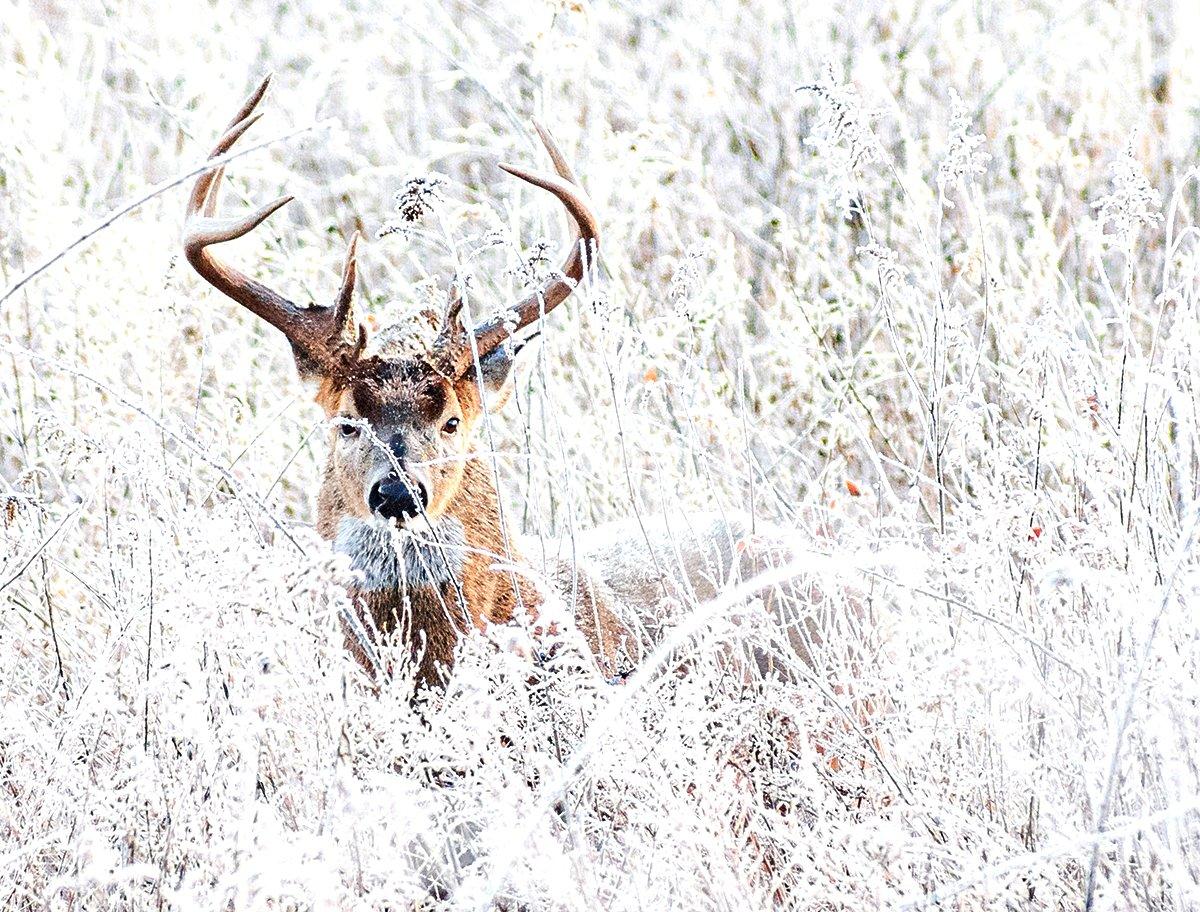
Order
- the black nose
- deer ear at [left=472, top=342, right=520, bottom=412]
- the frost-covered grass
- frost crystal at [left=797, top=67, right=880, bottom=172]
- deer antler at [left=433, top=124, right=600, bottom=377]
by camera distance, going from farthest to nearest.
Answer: deer ear at [left=472, top=342, right=520, bottom=412] < deer antler at [left=433, top=124, right=600, bottom=377] < the black nose < frost crystal at [left=797, top=67, right=880, bottom=172] < the frost-covered grass

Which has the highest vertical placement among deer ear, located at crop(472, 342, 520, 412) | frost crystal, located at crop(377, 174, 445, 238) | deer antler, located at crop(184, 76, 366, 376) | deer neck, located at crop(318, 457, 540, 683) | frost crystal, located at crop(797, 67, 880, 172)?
frost crystal, located at crop(797, 67, 880, 172)

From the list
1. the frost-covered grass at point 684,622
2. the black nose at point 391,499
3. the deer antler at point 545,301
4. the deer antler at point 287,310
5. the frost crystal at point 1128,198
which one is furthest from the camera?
the deer antler at point 287,310

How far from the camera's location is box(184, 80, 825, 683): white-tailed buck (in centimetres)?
479

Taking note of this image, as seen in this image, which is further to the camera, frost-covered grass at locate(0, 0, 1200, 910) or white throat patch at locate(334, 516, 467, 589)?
white throat patch at locate(334, 516, 467, 589)

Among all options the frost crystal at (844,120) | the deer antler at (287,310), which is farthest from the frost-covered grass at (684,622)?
the deer antler at (287,310)

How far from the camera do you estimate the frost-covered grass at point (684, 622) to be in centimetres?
265

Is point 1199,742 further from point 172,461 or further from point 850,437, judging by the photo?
point 850,437

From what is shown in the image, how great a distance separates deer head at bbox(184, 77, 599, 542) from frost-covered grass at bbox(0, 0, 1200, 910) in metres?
0.28

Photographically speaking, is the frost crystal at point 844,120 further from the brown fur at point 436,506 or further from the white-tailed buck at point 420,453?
the brown fur at point 436,506

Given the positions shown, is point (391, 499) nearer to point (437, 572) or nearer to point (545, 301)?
point (437, 572)

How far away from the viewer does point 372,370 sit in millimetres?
5000

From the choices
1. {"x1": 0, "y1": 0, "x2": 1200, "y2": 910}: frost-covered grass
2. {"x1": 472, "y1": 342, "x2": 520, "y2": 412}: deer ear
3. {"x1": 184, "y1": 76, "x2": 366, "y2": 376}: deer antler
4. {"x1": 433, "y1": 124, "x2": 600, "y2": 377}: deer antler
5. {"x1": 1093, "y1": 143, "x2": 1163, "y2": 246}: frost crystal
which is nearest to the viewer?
{"x1": 0, "y1": 0, "x2": 1200, "y2": 910}: frost-covered grass

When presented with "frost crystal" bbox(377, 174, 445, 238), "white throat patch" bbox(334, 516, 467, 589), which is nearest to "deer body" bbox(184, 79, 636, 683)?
"white throat patch" bbox(334, 516, 467, 589)

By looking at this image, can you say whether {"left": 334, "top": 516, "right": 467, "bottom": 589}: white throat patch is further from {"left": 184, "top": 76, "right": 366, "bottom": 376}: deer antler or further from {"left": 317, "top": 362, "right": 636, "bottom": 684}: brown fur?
{"left": 184, "top": 76, "right": 366, "bottom": 376}: deer antler
